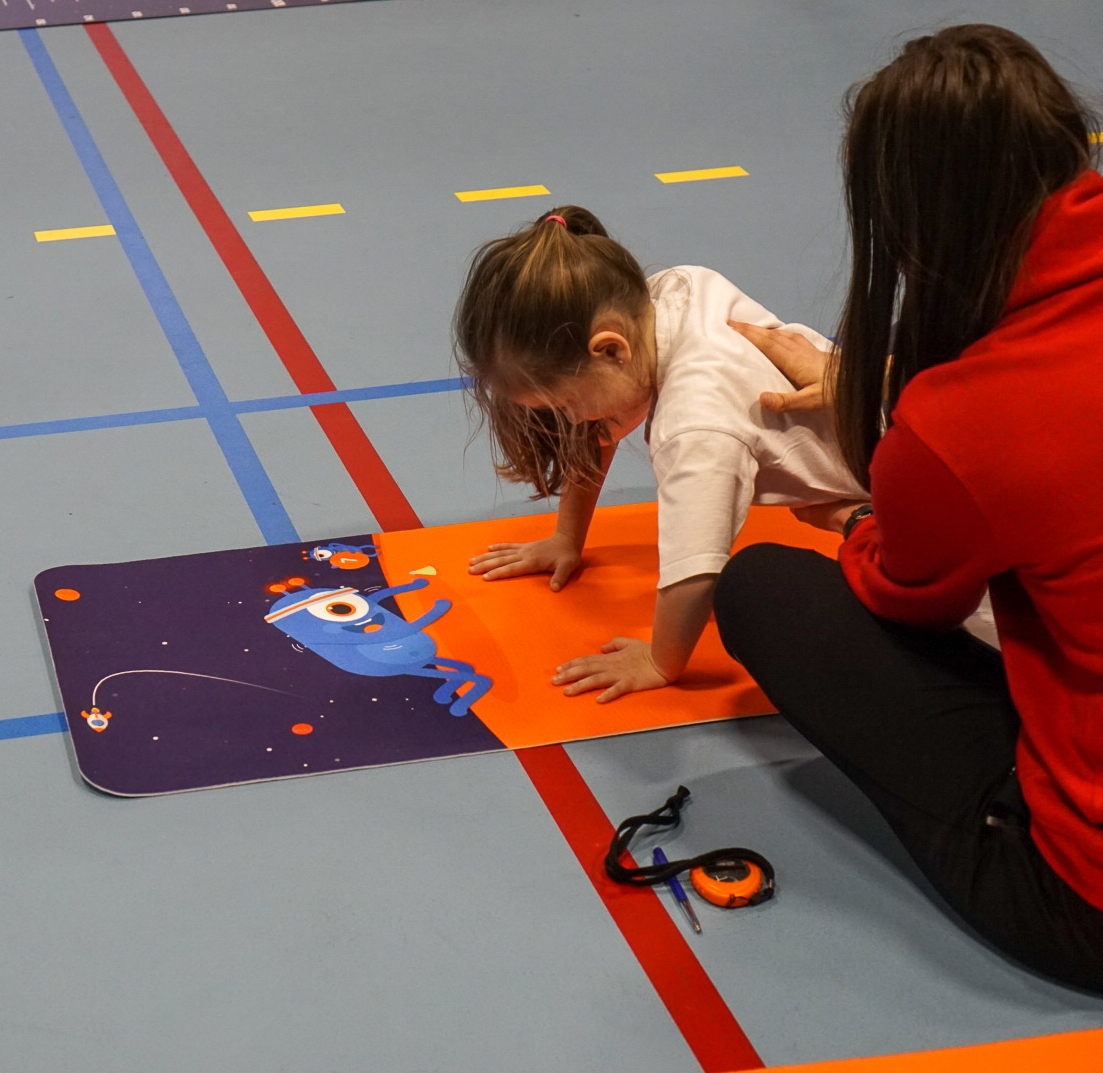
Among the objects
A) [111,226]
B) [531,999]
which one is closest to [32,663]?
[531,999]

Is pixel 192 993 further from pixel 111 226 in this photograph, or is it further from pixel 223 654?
pixel 111 226

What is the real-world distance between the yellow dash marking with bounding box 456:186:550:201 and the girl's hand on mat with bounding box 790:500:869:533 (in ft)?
4.92

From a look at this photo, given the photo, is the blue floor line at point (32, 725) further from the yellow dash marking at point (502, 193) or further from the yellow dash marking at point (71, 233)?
the yellow dash marking at point (502, 193)

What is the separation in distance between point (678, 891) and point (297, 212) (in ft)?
6.94

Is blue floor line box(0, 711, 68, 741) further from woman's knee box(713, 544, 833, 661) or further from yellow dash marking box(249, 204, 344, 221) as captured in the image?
yellow dash marking box(249, 204, 344, 221)

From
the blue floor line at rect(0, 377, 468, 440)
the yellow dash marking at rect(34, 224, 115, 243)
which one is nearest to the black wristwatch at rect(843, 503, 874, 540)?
the blue floor line at rect(0, 377, 468, 440)

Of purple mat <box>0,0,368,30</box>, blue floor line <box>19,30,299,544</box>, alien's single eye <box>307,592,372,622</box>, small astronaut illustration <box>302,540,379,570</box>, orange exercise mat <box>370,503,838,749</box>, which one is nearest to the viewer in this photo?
orange exercise mat <box>370,503,838,749</box>

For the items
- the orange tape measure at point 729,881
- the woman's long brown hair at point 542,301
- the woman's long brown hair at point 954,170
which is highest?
the woman's long brown hair at point 954,170

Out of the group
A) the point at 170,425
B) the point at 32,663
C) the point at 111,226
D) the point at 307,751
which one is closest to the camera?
the point at 307,751

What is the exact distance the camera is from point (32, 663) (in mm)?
1834

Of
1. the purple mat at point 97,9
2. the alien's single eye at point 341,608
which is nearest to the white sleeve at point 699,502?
the alien's single eye at point 341,608

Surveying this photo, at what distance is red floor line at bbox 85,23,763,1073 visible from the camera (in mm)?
1376

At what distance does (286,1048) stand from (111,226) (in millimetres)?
2197

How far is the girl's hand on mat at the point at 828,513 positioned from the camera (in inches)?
76.1
